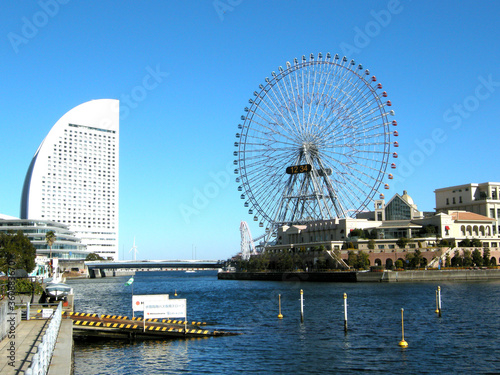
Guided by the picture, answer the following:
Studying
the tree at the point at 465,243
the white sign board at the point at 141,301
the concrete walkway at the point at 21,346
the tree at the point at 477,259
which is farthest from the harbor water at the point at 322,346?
the tree at the point at 465,243

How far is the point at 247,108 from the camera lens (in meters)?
137

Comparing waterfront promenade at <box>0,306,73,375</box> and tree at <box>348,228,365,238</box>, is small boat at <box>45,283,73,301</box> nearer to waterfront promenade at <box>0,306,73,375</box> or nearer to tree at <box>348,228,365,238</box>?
waterfront promenade at <box>0,306,73,375</box>

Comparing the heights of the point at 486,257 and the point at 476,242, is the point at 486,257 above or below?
below

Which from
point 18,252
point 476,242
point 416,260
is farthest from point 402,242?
point 18,252

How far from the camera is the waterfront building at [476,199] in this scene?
15712 centimetres

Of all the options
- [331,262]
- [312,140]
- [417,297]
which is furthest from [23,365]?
[331,262]

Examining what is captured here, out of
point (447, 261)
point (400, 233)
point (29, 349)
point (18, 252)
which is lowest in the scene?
point (29, 349)

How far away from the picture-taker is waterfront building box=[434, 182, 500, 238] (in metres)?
157

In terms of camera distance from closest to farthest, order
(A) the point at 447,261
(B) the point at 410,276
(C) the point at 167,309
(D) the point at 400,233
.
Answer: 1. (C) the point at 167,309
2. (B) the point at 410,276
3. (A) the point at 447,261
4. (D) the point at 400,233

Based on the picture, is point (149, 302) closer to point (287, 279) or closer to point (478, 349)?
point (478, 349)

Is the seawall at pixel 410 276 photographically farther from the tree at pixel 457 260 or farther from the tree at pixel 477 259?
the tree at pixel 457 260

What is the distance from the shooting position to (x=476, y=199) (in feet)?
527

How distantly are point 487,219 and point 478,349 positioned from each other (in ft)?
378

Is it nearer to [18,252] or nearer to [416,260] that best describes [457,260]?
[416,260]
